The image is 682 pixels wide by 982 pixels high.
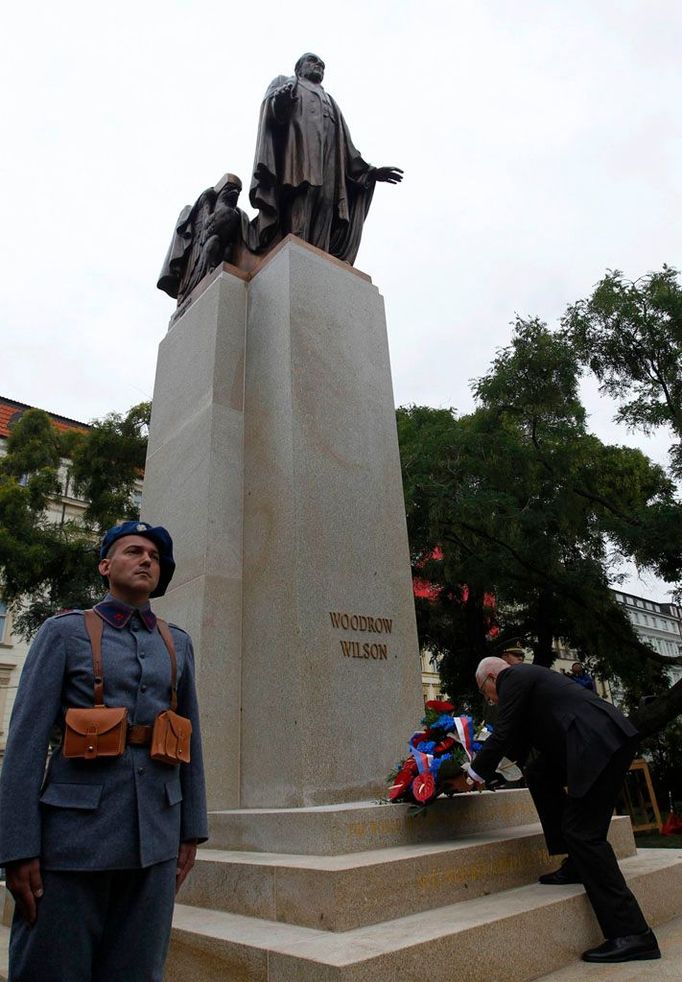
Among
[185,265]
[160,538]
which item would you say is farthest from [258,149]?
[160,538]

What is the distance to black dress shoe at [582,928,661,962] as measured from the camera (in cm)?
333

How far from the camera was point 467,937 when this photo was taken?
2979 millimetres

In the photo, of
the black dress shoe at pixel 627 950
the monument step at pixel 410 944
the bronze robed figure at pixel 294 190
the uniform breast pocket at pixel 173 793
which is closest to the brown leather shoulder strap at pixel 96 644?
the uniform breast pocket at pixel 173 793

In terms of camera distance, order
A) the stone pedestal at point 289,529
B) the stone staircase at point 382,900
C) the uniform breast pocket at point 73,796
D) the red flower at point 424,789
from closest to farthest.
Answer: the uniform breast pocket at point 73,796 → the stone staircase at point 382,900 → the red flower at point 424,789 → the stone pedestal at point 289,529

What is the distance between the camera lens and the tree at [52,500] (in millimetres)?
14500

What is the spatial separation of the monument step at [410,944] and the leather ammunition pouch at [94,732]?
119cm

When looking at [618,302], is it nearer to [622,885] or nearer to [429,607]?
[429,607]

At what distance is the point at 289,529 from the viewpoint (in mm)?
5391

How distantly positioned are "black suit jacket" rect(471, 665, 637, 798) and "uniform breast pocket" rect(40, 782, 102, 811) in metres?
2.31

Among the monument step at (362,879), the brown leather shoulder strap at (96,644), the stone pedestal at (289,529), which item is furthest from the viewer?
the stone pedestal at (289,529)

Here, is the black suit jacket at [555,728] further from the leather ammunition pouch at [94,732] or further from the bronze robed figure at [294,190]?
the bronze robed figure at [294,190]

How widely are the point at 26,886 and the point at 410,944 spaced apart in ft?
5.00

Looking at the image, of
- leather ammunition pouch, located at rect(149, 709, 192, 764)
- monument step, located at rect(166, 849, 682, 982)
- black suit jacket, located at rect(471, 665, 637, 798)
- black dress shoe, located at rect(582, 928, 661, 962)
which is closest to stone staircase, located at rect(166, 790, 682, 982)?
monument step, located at rect(166, 849, 682, 982)

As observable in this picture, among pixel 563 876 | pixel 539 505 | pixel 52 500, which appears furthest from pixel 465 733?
pixel 52 500
